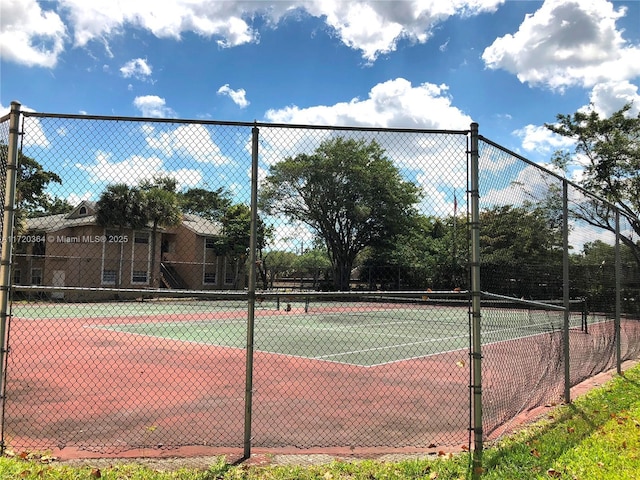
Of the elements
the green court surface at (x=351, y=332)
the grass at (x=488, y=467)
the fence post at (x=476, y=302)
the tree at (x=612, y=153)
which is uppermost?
the tree at (x=612, y=153)

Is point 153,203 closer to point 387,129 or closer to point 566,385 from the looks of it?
point 387,129

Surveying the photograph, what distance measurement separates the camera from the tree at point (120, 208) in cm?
464

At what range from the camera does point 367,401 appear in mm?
7211

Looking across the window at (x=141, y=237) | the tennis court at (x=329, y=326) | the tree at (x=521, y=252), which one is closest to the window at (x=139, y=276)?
the window at (x=141, y=237)

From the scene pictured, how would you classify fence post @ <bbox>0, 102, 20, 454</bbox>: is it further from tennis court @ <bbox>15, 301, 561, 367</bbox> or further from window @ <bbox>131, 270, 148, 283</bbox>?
tennis court @ <bbox>15, 301, 561, 367</bbox>

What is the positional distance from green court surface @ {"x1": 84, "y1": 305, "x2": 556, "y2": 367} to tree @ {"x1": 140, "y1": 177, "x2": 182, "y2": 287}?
4.17 m

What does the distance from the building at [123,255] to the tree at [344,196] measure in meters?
0.88

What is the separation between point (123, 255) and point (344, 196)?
2.41m

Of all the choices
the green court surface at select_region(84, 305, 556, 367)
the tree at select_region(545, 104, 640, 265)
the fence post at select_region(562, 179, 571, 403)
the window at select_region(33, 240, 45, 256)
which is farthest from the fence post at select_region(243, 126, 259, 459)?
the tree at select_region(545, 104, 640, 265)

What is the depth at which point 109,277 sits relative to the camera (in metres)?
5.30

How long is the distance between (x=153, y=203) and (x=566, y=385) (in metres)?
5.71

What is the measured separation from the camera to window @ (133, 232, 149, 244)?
533 centimetres

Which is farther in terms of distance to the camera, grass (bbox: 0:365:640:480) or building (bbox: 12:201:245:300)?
building (bbox: 12:201:245:300)

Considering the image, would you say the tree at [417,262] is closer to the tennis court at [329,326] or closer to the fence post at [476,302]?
the fence post at [476,302]
